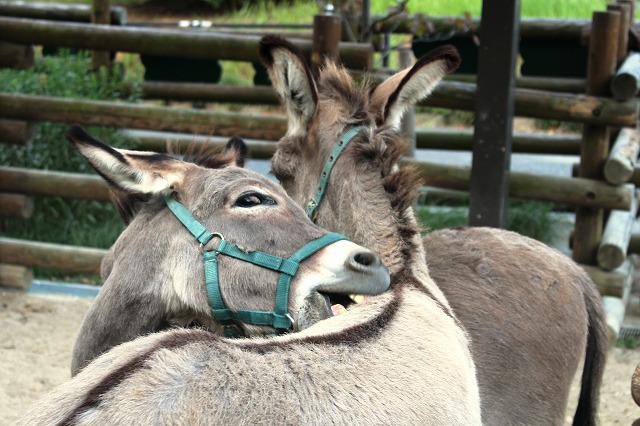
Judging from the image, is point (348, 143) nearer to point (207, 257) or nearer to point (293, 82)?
point (293, 82)

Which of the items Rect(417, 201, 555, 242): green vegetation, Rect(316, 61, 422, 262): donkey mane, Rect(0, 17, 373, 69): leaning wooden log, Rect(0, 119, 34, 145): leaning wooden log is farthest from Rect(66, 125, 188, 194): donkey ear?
Rect(417, 201, 555, 242): green vegetation

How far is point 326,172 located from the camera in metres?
3.35

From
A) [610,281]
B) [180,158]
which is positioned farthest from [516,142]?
[180,158]

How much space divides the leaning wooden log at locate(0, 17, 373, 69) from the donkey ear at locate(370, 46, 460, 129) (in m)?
3.58

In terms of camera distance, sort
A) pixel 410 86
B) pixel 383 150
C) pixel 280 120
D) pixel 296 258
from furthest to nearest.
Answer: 1. pixel 280 120
2. pixel 410 86
3. pixel 383 150
4. pixel 296 258

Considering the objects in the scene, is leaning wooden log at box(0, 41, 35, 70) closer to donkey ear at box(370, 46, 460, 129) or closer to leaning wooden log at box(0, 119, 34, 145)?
leaning wooden log at box(0, 119, 34, 145)

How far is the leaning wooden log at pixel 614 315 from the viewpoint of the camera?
603cm

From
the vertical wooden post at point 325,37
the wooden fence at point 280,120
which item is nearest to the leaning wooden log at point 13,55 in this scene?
Answer: the wooden fence at point 280,120

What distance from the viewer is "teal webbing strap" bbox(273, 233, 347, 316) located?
254cm

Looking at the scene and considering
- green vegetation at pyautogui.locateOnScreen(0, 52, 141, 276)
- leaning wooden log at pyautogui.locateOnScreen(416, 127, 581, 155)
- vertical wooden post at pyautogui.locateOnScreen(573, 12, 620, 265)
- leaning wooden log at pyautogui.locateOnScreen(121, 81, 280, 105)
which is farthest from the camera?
leaning wooden log at pyautogui.locateOnScreen(416, 127, 581, 155)

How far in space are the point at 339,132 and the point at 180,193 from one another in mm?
877

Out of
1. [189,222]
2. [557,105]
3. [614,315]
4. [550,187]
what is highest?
[189,222]

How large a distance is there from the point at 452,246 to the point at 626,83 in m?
3.81

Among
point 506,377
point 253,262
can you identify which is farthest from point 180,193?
point 506,377
